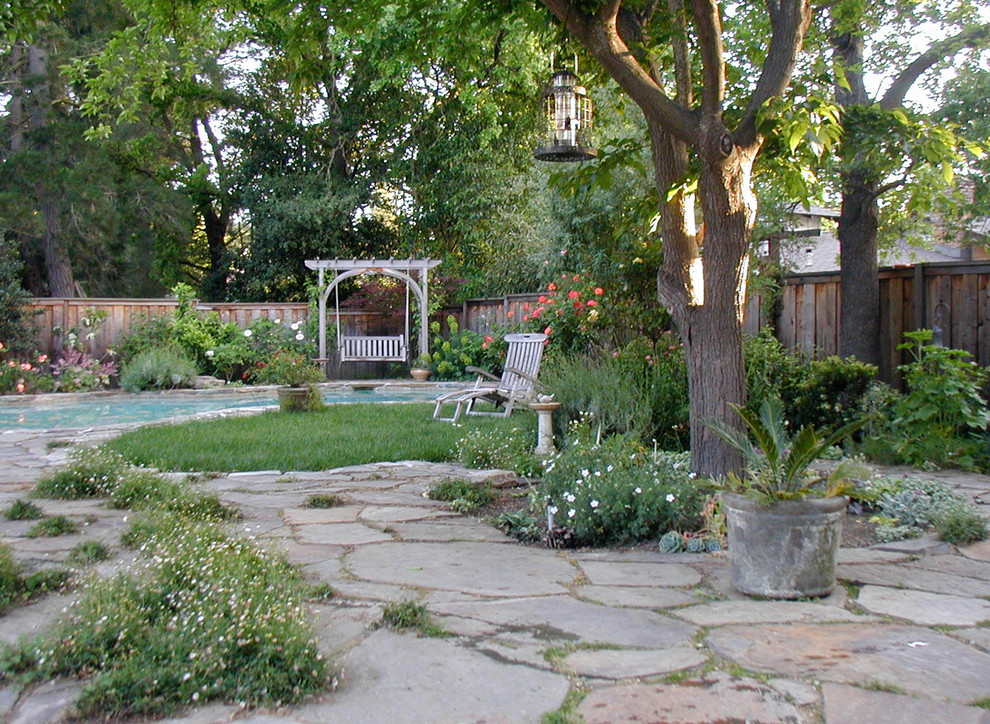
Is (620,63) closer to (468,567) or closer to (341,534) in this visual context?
(468,567)

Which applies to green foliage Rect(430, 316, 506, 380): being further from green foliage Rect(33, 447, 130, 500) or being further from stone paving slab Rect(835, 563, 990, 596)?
stone paving slab Rect(835, 563, 990, 596)

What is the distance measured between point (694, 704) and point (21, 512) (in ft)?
12.5

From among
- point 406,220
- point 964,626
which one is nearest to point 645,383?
point 964,626

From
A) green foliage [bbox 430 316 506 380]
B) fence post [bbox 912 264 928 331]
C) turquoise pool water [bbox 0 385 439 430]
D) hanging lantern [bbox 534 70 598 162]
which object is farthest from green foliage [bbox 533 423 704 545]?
green foliage [bbox 430 316 506 380]

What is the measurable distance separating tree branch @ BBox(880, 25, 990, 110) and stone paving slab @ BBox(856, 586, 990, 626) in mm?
6067

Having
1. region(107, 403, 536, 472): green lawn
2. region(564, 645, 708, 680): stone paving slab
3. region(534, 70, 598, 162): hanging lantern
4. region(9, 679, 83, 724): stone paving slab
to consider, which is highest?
region(534, 70, 598, 162): hanging lantern

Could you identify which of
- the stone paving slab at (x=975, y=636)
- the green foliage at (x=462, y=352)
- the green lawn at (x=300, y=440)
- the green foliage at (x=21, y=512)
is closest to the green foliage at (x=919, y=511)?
the stone paving slab at (x=975, y=636)

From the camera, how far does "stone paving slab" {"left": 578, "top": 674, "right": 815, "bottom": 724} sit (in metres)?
2.29

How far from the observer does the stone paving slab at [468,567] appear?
3.58m

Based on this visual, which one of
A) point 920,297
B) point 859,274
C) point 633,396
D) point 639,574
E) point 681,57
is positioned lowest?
point 639,574

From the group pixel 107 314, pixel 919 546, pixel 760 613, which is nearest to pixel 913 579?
pixel 919 546

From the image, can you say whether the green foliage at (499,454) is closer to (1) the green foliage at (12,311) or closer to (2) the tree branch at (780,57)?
(2) the tree branch at (780,57)

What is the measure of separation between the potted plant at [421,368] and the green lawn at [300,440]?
5.51m

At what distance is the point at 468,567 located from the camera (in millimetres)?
3871
